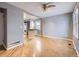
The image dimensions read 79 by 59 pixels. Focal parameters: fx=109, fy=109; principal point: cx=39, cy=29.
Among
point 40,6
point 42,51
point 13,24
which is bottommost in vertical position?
point 42,51

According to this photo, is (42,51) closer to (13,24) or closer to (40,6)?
(13,24)

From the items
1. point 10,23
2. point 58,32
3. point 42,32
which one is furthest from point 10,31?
point 42,32

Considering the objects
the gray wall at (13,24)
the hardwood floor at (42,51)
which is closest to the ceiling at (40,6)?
the gray wall at (13,24)

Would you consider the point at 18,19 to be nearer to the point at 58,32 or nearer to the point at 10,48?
the point at 10,48

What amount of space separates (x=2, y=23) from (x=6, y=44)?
1071 mm

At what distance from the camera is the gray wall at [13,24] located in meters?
4.64

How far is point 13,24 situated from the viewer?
4.98 m

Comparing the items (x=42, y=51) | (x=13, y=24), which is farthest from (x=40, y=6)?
(x=42, y=51)

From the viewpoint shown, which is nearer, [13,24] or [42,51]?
[42,51]

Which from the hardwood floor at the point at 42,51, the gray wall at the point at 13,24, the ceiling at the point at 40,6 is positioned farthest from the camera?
the gray wall at the point at 13,24

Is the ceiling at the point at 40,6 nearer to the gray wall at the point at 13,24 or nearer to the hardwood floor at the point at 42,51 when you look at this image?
the gray wall at the point at 13,24

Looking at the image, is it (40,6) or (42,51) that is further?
(40,6)

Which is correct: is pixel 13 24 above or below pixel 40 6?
below

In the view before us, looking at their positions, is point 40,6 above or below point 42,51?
above
